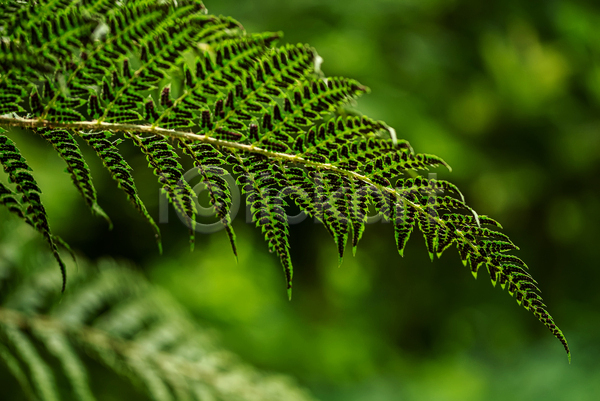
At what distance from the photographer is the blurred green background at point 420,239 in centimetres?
248

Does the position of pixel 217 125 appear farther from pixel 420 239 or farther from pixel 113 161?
pixel 420 239

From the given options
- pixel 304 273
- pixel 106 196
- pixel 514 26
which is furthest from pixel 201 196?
pixel 514 26

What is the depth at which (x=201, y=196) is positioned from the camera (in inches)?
102

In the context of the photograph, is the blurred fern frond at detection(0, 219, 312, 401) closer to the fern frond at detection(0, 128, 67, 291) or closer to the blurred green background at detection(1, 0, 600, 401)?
the fern frond at detection(0, 128, 67, 291)

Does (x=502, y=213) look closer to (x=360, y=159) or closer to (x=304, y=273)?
(x=304, y=273)

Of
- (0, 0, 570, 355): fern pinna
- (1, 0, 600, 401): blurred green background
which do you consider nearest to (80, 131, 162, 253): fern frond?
(0, 0, 570, 355): fern pinna

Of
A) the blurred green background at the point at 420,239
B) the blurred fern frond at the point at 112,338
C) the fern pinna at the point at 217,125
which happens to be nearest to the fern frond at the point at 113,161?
the fern pinna at the point at 217,125

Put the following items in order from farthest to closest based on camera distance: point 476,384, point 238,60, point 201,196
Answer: point 476,384 < point 201,196 < point 238,60

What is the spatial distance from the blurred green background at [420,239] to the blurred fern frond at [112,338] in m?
1.15

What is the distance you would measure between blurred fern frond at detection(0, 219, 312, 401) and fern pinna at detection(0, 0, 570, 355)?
0.92 metres

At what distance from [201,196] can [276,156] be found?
7.20ft

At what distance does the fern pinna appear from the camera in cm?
41

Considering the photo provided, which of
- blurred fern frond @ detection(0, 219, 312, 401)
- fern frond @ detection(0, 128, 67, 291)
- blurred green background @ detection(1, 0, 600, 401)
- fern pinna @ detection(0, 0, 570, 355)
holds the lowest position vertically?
blurred fern frond @ detection(0, 219, 312, 401)

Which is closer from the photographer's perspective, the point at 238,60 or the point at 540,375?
the point at 238,60
